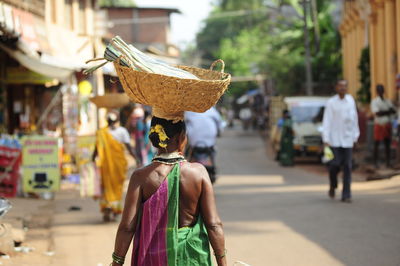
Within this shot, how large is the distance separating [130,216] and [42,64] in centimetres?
1158

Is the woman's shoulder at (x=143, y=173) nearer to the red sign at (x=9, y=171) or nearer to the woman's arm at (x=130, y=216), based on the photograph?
the woman's arm at (x=130, y=216)

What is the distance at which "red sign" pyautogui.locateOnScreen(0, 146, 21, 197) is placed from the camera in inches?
545

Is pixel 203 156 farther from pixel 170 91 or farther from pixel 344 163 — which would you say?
pixel 170 91

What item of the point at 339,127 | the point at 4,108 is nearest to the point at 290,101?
the point at 4,108

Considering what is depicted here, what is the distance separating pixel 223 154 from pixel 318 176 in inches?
422

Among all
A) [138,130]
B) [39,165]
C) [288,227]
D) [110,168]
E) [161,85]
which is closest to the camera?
[161,85]

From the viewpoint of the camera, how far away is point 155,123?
4.39 m

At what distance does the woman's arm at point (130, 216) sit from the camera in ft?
14.0

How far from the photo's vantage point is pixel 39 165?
14.0m

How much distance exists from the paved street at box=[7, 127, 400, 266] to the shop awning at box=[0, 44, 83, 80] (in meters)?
2.84

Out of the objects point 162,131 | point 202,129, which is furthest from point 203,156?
point 162,131

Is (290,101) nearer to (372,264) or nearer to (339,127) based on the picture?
(339,127)

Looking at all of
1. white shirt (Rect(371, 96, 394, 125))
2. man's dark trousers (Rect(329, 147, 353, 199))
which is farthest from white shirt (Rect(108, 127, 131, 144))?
white shirt (Rect(371, 96, 394, 125))

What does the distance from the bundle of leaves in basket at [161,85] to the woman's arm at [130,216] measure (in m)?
0.48
